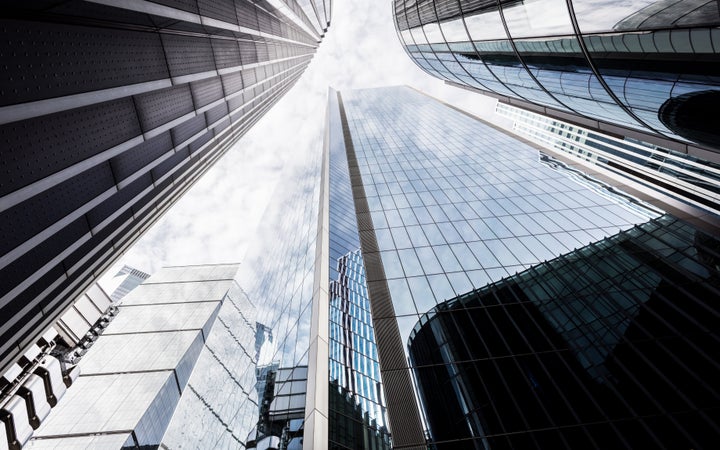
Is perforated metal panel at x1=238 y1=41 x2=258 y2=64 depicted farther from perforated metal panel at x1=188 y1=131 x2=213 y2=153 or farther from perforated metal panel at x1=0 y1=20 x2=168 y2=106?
perforated metal panel at x1=0 y1=20 x2=168 y2=106

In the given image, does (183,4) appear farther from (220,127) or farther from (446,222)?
(446,222)

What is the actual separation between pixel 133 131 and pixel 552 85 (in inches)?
556

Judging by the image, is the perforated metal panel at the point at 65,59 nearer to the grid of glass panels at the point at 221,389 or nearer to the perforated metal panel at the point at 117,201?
the perforated metal panel at the point at 117,201

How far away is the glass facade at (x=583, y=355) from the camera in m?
10.7

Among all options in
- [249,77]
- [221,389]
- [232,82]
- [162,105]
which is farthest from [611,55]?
[221,389]

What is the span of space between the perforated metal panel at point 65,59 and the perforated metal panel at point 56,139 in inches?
21.0

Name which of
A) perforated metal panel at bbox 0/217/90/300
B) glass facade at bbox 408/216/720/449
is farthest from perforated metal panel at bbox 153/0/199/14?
glass facade at bbox 408/216/720/449

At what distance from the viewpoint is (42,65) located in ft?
17.5

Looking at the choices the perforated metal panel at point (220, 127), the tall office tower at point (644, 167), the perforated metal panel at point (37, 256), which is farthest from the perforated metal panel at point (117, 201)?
the tall office tower at point (644, 167)

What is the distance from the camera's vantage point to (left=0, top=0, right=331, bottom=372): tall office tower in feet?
16.7

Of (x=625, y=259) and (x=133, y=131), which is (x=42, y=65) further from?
(x=625, y=259)

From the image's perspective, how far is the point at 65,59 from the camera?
585 cm

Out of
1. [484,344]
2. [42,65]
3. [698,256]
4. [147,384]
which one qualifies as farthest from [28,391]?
[698,256]

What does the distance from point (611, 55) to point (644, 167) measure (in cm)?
7025
